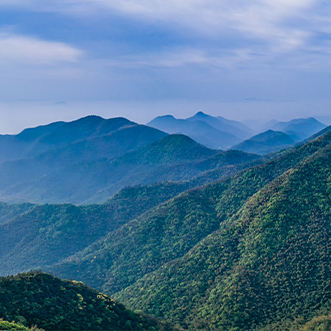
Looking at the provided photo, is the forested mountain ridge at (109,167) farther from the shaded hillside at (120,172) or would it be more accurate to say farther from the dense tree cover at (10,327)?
the dense tree cover at (10,327)

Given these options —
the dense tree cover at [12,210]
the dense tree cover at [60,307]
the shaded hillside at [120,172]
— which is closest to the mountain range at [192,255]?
the dense tree cover at [60,307]

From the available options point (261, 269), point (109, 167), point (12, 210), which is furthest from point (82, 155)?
point (261, 269)

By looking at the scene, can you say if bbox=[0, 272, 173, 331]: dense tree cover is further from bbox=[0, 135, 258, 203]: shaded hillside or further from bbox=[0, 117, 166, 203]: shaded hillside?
bbox=[0, 117, 166, 203]: shaded hillside

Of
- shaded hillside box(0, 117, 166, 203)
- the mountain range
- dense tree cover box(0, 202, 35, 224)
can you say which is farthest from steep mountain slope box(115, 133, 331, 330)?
shaded hillside box(0, 117, 166, 203)

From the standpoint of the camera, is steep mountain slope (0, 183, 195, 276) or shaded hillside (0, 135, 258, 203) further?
shaded hillside (0, 135, 258, 203)

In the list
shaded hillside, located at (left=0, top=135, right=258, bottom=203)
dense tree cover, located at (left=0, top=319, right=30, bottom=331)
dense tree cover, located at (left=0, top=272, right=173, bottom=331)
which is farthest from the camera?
shaded hillside, located at (left=0, top=135, right=258, bottom=203)

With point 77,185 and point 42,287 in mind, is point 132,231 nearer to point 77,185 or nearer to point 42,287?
point 42,287
